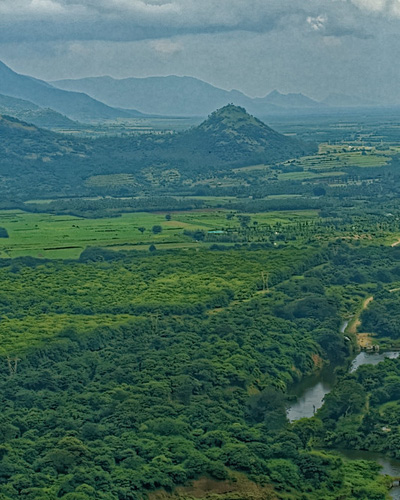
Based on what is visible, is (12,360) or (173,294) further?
(173,294)

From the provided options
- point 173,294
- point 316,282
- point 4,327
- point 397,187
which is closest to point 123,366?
point 4,327

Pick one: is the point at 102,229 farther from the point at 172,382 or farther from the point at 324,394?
the point at 172,382

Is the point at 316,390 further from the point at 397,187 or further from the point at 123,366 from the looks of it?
the point at 397,187

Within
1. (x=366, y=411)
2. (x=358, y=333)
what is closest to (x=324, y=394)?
(x=366, y=411)

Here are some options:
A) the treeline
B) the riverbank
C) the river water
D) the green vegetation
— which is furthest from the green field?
the treeline

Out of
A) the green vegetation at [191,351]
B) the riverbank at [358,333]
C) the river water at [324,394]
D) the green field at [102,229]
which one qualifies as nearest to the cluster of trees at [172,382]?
the green vegetation at [191,351]

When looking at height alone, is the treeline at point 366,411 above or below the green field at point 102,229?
above

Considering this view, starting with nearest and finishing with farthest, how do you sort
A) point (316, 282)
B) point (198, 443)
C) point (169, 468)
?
point (169, 468)
point (198, 443)
point (316, 282)

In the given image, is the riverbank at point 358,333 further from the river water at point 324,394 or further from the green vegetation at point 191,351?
the river water at point 324,394
